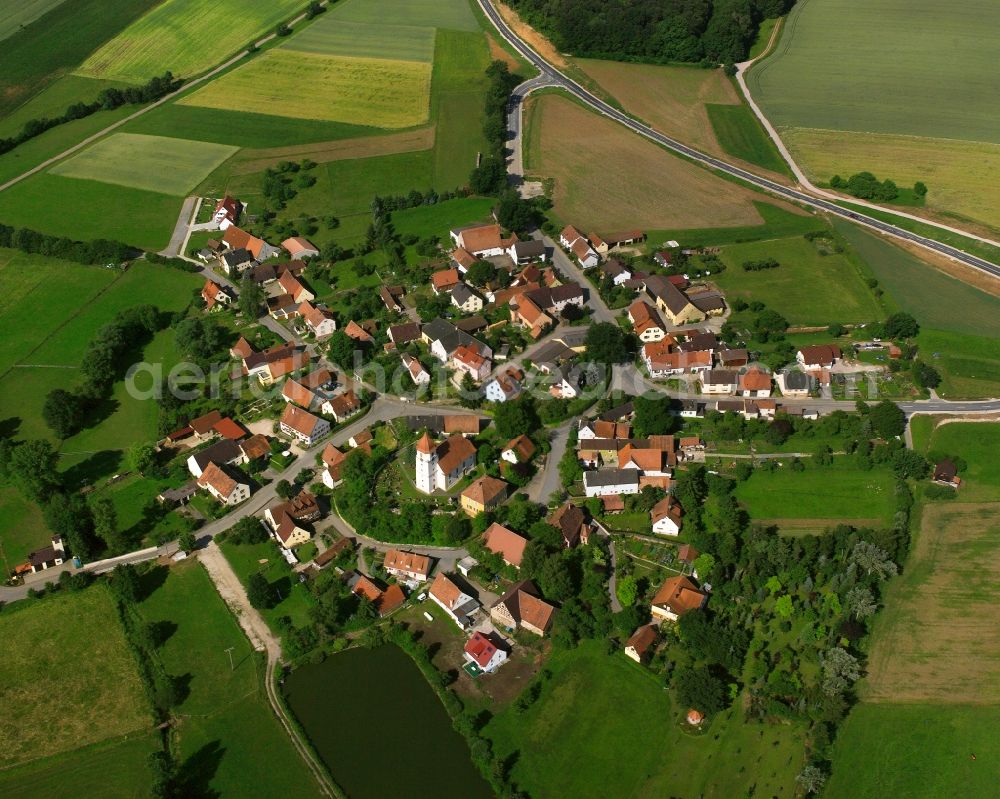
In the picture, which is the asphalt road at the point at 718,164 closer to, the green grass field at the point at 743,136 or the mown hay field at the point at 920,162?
the green grass field at the point at 743,136

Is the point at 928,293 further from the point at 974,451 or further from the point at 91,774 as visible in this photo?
the point at 91,774

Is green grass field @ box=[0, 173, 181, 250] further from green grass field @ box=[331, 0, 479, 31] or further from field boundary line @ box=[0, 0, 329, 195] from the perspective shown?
green grass field @ box=[331, 0, 479, 31]

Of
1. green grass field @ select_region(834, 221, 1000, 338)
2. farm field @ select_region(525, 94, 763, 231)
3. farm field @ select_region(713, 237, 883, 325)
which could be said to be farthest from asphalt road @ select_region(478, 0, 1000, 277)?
farm field @ select_region(713, 237, 883, 325)

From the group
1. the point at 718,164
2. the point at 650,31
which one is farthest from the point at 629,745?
the point at 650,31

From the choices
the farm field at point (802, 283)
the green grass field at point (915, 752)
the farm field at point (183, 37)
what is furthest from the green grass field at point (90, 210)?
the green grass field at point (915, 752)

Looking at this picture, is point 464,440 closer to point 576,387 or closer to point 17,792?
point 576,387

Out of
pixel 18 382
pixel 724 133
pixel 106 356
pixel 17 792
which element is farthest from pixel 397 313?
pixel 724 133
